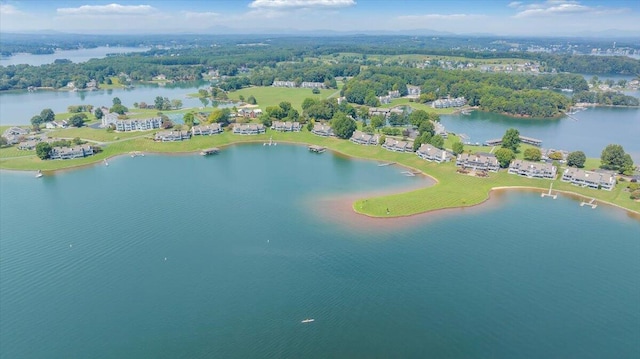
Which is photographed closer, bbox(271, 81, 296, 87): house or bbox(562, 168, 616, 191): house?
bbox(562, 168, 616, 191): house

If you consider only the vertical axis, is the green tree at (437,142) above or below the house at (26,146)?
above

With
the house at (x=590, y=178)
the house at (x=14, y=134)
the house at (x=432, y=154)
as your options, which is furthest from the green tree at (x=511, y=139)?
the house at (x=14, y=134)

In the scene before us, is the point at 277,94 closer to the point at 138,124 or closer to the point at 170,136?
the point at 138,124

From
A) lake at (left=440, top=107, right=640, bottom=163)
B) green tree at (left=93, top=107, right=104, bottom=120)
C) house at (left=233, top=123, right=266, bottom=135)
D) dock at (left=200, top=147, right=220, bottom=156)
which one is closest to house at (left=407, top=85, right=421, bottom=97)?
lake at (left=440, top=107, right=640, bottom=163)

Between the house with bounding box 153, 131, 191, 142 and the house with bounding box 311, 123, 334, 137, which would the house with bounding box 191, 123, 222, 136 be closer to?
the house with bounding box 153, 131, 191, 142

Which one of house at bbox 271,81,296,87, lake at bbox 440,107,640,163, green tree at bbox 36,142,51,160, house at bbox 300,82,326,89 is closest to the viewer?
green tree at bbox 36,142,51,160

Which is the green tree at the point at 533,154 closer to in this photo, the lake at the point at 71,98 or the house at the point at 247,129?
the house at the point at 247,129

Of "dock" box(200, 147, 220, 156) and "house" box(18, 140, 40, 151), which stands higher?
"house" box(18, 140, 40, 151)
